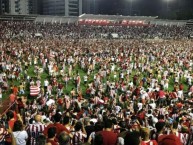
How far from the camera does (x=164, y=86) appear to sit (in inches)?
999

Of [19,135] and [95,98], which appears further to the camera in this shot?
[95,98]

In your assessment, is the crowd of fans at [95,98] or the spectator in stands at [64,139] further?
the crowd of fans at [95,98]

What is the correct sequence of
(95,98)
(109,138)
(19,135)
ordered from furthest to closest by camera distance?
(95,98) < (19,135) < (109,138)

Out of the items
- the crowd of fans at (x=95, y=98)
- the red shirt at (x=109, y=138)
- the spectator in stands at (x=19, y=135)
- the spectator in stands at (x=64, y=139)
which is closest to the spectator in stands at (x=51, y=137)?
the crowd of fans at (x=95, y=98)

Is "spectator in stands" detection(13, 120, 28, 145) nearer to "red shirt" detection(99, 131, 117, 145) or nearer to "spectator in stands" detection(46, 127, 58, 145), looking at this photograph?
"spectator in stands" detection(46, 127, 58, 145)

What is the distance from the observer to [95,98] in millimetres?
19125

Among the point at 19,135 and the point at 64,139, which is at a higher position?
the point at 64,139

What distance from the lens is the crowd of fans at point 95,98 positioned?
25.1 ft

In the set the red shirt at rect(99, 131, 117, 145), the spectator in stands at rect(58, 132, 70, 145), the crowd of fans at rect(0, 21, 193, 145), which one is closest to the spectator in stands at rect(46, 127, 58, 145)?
the crowd of fans at rect(0, 21, 193, 145)

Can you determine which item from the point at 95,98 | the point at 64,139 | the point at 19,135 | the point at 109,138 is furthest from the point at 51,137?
the point at 95,98

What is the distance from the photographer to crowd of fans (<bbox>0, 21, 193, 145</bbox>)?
7645mm

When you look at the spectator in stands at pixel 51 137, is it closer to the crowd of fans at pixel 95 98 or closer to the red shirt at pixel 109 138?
the crowd of fans at pixel 95 98

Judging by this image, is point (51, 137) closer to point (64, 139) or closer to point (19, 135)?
point (64, 139)

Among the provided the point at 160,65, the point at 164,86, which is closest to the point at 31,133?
the point at 164,86
